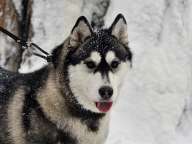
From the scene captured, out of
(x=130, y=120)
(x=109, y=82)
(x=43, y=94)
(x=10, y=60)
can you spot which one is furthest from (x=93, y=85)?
(x=10, y=60)

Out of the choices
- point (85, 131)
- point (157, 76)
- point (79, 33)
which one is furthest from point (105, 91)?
point (157, 76)

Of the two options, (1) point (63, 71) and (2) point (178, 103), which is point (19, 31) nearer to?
(2) point (178, 103)

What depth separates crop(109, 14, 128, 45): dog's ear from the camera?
4434 millimetres

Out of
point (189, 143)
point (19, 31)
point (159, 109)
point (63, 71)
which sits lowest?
point (189, 143)

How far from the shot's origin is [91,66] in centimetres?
419

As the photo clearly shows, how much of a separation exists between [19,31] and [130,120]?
6.71 ft

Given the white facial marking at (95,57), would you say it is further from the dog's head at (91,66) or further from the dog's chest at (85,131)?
the dog's chest at (85,131)

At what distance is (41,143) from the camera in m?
4.23

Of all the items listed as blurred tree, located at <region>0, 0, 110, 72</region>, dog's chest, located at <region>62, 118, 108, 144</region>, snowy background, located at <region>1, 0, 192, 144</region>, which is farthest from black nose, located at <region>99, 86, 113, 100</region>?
blurred tree, located at <region>0, 0, 110, 72</region>

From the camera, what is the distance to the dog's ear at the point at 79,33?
4.26 metres

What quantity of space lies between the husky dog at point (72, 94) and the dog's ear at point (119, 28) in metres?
0.01

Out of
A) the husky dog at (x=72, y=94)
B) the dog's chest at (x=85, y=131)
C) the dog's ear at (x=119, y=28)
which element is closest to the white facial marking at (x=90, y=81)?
the husky dog at (x=72, y=94)

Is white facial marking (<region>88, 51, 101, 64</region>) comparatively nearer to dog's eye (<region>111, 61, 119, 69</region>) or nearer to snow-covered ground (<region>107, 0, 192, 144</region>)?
dog's eye (<region>111, 61, 119, 69</region>)

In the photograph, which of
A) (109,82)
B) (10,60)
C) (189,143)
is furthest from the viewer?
(10,60)
